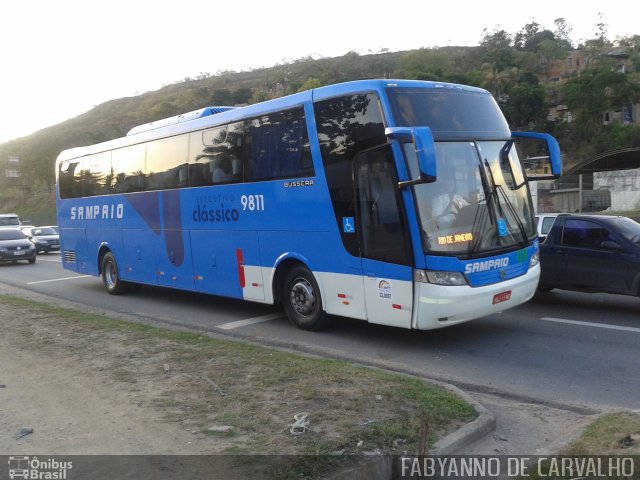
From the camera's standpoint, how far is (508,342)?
8.34 meters

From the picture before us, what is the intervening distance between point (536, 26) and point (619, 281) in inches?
5698

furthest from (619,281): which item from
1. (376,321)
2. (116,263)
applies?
(116,263)

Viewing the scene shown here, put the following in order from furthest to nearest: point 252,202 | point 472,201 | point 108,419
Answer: point 252,202
point 472,201
point 108,419

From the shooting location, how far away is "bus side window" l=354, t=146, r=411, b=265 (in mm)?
7465

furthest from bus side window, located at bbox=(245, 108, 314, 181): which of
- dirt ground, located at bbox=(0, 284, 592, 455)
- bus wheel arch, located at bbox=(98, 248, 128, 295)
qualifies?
bus wheel arch, located at bbox=(98, 248, 128, 295)

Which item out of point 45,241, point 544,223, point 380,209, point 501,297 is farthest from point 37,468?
point 45,241

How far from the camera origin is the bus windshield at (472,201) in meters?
7.35

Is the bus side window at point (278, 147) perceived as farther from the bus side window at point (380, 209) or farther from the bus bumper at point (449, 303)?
the bus bumper at point (449, 303)

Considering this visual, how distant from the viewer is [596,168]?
38562mm

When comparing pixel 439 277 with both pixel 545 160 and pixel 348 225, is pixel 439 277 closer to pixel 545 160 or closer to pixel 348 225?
pixel 348 225

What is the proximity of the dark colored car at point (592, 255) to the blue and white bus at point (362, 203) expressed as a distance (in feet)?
5.37

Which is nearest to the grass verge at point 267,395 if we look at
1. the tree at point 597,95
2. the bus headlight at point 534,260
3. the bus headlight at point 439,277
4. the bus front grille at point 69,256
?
the bus headlight at point 439,277

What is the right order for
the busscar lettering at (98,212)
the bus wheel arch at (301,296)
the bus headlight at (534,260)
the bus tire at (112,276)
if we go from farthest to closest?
the bus tire at (112,276), the busscar lettering at (98,212), the bus wheel arch at (301,296), the bus headlight at (534,260)

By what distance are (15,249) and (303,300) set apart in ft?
61.6
